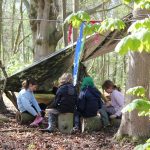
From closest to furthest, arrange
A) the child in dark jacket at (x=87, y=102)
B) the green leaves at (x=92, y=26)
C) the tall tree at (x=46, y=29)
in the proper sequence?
the green leaves at (x=92, y=26) → the child in dark jacket at (x=87, y=102) → the tall tree at (x=46, y=29)

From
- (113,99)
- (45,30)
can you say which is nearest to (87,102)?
(113,99)

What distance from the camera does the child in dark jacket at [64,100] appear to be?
22.4 feet

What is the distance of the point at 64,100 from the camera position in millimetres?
6840

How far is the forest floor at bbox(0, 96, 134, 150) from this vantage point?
556 centimetres

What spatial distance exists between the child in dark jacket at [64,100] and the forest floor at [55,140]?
0.35 metres

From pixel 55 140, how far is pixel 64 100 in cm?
99

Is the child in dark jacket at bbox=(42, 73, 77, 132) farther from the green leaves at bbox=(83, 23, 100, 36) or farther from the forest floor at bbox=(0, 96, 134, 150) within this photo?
the green leaves at bbox=(83, 23, 100, 36)

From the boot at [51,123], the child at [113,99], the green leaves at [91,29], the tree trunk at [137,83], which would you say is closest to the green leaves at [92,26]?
the green leaves at [91,29]

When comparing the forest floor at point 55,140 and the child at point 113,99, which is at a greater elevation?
the child at point 113,99

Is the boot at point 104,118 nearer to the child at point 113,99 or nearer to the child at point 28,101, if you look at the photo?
the child at point 113,99

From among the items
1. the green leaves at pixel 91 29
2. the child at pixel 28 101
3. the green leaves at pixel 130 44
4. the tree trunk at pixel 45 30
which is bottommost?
the child at pixel 28 101

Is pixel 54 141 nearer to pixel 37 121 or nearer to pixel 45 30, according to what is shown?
pixel 37 121

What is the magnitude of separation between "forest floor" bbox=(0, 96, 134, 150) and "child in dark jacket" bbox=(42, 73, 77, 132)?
0.35 m

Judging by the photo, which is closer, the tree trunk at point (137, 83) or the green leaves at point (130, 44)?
the green leaves at point (130, 44)
